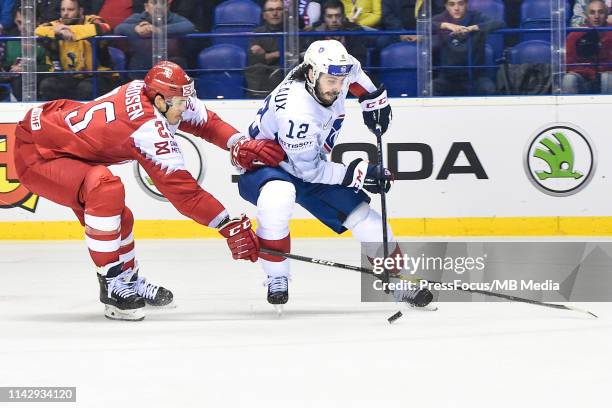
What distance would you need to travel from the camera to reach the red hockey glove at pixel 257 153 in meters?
4.86

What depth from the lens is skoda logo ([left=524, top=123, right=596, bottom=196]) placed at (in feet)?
25.2

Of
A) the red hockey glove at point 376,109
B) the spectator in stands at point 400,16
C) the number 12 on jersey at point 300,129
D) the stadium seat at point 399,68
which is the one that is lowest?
the number 12 on jersey at point 300,129

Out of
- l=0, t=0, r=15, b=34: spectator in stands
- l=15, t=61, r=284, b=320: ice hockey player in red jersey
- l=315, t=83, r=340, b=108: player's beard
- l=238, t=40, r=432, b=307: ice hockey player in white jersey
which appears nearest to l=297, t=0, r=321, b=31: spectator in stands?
l=0, t=0, r=15, b=34: spectator in stands

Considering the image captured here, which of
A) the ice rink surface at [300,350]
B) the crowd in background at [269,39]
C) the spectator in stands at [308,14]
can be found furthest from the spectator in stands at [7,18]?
the ice rink surface at [300,350]

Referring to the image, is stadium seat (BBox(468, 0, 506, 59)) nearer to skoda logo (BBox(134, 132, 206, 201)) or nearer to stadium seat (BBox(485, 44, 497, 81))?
stadium seat (BBox(485, 44, 497, 81))

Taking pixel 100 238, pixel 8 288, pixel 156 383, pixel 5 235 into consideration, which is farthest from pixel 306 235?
pixel 156 383

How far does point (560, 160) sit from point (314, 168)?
3333mm

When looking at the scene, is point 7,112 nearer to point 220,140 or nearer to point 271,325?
point 220,140

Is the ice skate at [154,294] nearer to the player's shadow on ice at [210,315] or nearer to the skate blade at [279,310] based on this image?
the player's shadow on ice at [210,315]

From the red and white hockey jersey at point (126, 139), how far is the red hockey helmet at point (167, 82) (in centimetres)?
6

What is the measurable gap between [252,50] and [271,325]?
3.76m

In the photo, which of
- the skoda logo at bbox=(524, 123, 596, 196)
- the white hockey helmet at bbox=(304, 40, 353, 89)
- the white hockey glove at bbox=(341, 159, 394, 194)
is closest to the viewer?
the white hockey helmet at bbox=(304, 40, 353, 89)

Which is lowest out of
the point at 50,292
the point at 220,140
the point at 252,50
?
the point at 50,292

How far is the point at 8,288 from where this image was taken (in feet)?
18.8
